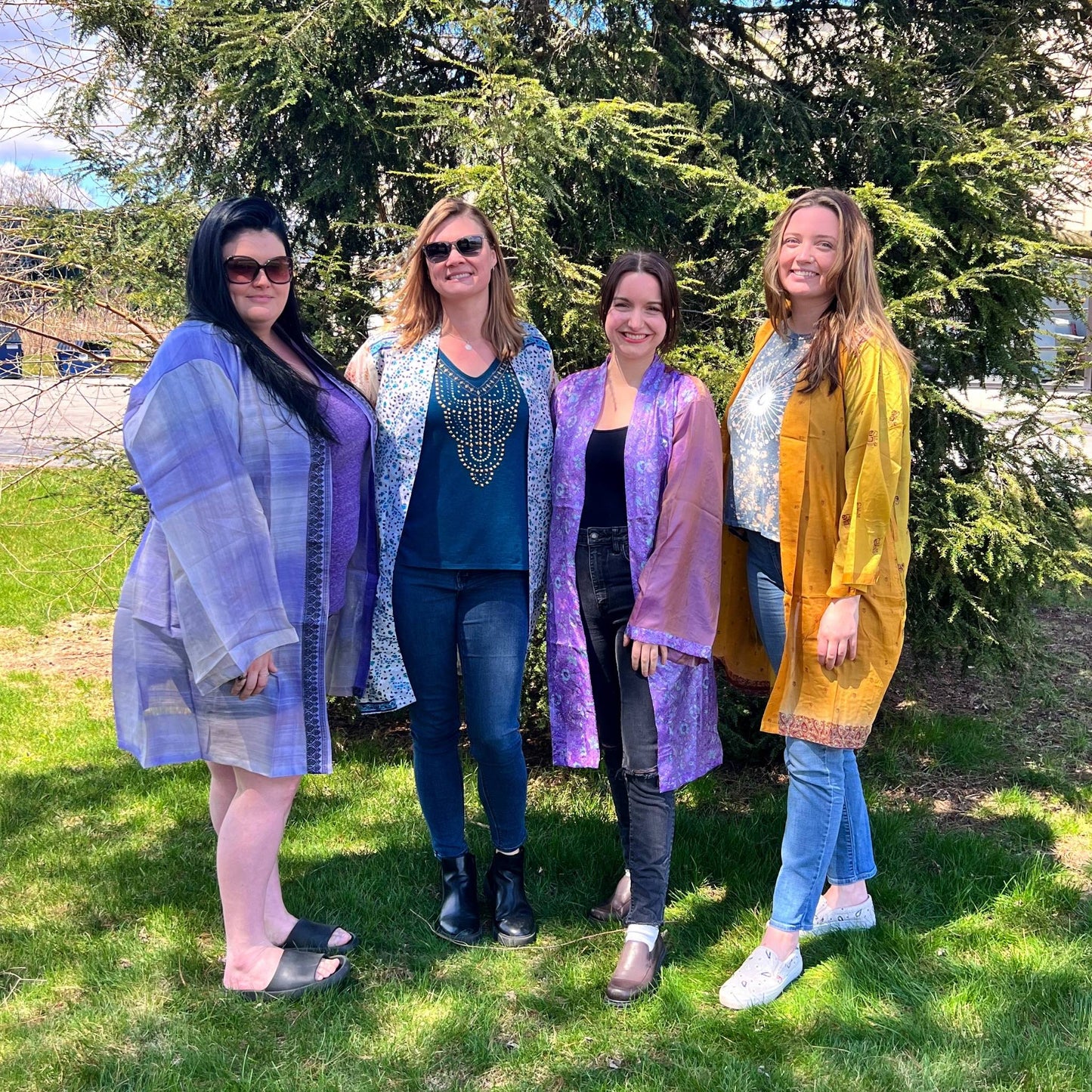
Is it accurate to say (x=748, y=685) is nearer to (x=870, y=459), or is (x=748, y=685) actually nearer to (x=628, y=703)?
(x=628, y=703)

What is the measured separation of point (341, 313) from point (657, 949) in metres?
2.94

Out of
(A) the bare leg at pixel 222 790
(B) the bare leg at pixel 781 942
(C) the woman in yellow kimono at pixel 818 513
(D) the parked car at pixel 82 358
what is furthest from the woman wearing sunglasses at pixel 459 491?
(D) the parked car at pixel 82 358

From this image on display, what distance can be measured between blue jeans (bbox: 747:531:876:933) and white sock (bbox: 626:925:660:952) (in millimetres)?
357

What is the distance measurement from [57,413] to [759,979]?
13.0 feet

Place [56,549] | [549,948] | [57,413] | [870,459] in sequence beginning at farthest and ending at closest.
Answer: [56,549]
[57,413]
[549,948]
[870,459]

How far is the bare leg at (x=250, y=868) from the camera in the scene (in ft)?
8.93

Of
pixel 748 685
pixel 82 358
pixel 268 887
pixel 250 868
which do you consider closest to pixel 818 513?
pixel 748 685

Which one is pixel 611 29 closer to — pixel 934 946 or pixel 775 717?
pixel 775 717

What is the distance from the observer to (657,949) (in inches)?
116

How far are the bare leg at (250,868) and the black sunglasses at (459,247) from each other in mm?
1567

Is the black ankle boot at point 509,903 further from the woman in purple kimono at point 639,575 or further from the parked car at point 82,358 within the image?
the parked car at point 82,358

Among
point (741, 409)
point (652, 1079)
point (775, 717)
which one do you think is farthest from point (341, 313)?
point (652, 1079)

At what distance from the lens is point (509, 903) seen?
315cm

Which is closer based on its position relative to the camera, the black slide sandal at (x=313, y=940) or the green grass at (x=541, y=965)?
the green grass at (x=541, y=965)
